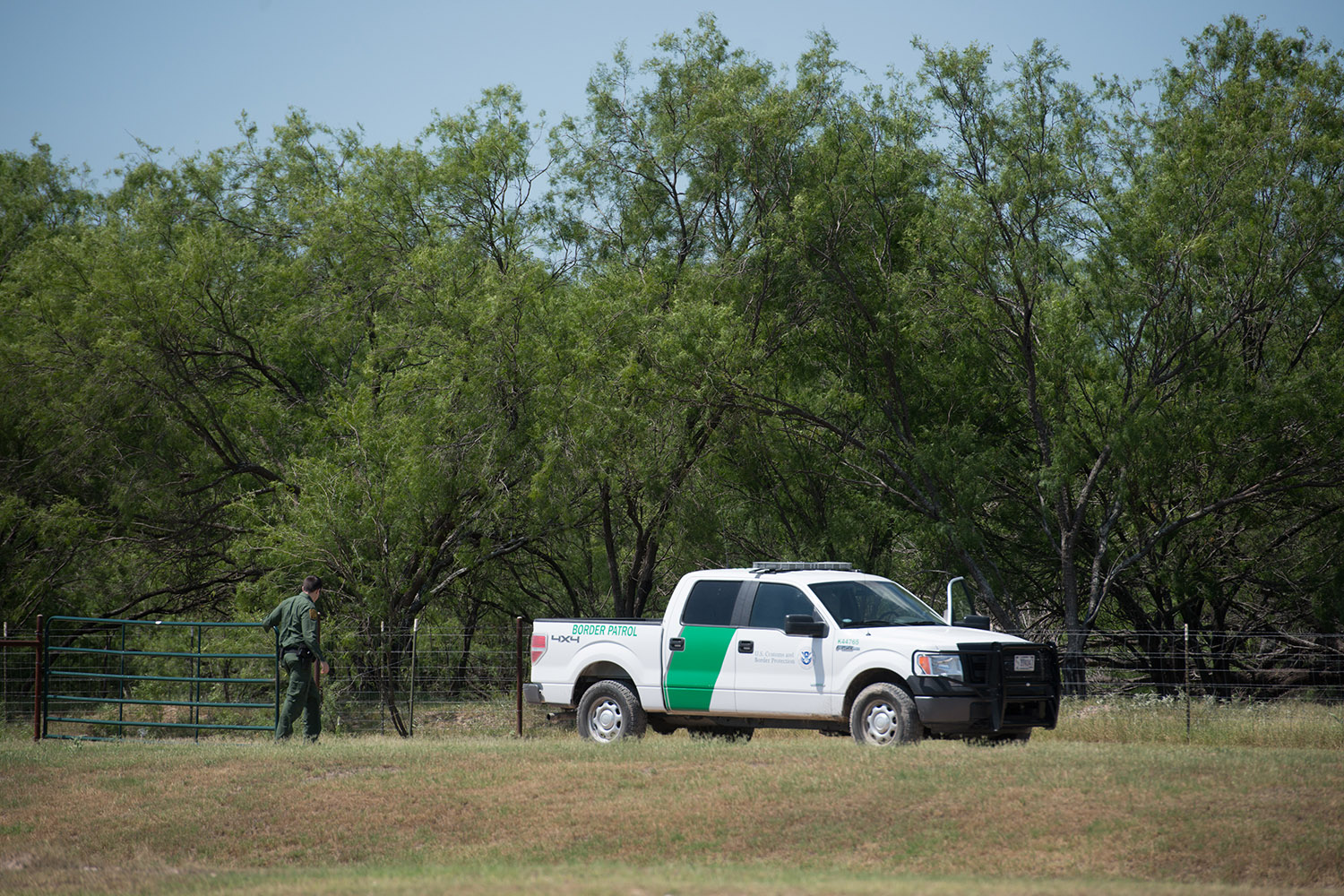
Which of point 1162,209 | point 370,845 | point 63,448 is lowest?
point 370,845

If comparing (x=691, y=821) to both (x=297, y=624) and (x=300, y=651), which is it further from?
(x=297, y=624)

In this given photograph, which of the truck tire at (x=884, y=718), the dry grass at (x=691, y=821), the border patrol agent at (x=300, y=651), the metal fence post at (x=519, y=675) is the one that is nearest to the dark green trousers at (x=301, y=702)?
the border patrol agent at (x=300, y=651)

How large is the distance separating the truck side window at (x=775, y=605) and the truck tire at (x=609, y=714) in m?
1.75

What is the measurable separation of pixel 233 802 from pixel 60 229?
2470 centimetres

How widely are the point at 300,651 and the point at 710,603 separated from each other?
15.7 ft

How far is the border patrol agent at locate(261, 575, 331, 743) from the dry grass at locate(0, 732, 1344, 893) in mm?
1353

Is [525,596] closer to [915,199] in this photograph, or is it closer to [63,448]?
[63,448]

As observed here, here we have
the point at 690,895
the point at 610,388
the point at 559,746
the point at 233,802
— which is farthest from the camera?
the point at 610,388

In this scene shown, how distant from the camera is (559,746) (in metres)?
13.5

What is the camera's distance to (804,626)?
12820 millimetres

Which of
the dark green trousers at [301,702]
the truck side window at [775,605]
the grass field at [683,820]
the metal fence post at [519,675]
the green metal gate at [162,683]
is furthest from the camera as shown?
the green metal gate at [162,683]

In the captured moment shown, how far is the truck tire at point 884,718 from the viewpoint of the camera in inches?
487

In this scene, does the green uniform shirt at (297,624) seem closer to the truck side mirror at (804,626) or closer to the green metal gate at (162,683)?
the green metal gate at (162,683)

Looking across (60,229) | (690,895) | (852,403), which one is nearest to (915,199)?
(852,403)
